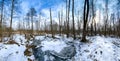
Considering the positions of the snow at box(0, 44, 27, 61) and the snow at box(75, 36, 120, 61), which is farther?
the snow at box(0, 44, 27, 61)

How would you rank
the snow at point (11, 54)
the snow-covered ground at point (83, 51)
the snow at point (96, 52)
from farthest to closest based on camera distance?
the snow at point (11, 54)
the snow-covered ground at point (83, 51)
the snow at point (96, 52)

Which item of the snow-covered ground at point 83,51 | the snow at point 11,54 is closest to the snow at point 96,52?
the snow-covered ground at point 83,51

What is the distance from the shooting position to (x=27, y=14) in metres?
50.9

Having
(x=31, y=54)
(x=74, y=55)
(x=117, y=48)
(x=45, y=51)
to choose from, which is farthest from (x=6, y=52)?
(x=117, y=48)

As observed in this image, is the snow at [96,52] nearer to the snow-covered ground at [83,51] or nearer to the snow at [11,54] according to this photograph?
the snow-covered ground at [83,51]

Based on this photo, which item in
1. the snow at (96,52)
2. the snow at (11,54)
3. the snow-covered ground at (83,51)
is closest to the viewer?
the snow at (96,52)

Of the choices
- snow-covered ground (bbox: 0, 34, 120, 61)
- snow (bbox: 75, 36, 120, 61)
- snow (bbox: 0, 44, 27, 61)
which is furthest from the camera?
snow (bbox: 0, 44, 27, 61)

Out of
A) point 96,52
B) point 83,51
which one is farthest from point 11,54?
point 96,52

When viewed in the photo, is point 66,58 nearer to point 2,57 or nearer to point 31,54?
point 31,54

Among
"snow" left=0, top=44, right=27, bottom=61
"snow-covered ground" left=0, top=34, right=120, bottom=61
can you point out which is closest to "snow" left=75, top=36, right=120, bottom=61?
"snow-covered ground" left=0, top=34, right=120, bottom=61

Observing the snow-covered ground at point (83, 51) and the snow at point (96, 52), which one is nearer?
the snow at point (96, 52)

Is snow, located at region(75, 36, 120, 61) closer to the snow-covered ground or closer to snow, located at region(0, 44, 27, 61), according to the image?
the snow-covered ground

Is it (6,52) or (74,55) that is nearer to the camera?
(74,55)

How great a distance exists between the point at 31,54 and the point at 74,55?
4826mm
